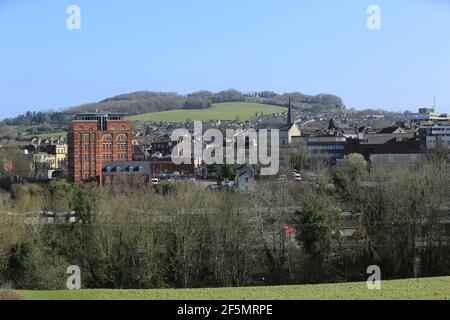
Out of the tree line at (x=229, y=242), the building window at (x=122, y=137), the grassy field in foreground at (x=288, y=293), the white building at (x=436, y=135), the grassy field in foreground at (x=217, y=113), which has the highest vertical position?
the grassy field in foreground at (x=217, y=113)

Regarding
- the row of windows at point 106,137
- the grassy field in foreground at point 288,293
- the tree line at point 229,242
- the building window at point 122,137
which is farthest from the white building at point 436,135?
the grassy field in foreground at point 288,293

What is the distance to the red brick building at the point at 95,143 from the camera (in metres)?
40.8

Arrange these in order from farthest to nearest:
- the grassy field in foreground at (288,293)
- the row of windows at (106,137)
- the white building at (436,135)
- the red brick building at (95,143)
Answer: the white building at (436,135)
the row of windows at (106,137)
the red brick building at (95,143)
the grassy field in foreground at (288,293)

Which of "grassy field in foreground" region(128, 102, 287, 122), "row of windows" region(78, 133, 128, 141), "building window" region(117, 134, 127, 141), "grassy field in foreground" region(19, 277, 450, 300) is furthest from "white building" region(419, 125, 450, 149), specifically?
"grassy field in foreground" region(128, 102, 287, 122)

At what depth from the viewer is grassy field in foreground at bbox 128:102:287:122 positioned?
9944cm

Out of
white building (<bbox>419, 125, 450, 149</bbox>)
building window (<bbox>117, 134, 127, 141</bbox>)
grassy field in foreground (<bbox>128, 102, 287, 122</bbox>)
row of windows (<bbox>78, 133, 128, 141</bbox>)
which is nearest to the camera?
row of windows (<bbox>78, 133, 128, 141</bbox>)

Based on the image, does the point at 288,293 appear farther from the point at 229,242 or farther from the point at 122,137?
the point at 122,137

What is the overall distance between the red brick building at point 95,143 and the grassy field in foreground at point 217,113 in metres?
52.5

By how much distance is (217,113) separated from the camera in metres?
104

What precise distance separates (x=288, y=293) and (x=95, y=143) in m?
32.4

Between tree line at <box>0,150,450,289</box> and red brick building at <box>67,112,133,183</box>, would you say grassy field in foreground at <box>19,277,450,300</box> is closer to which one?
tree line at <box>0,150,450,289</box>

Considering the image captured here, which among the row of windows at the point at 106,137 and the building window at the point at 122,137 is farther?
the building window at the point at 122,137

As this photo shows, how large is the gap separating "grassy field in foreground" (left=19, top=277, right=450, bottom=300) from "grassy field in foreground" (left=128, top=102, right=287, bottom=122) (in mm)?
84512

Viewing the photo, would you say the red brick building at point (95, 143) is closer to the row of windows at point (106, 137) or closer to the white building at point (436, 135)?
the row of windows at point (106, 137)
